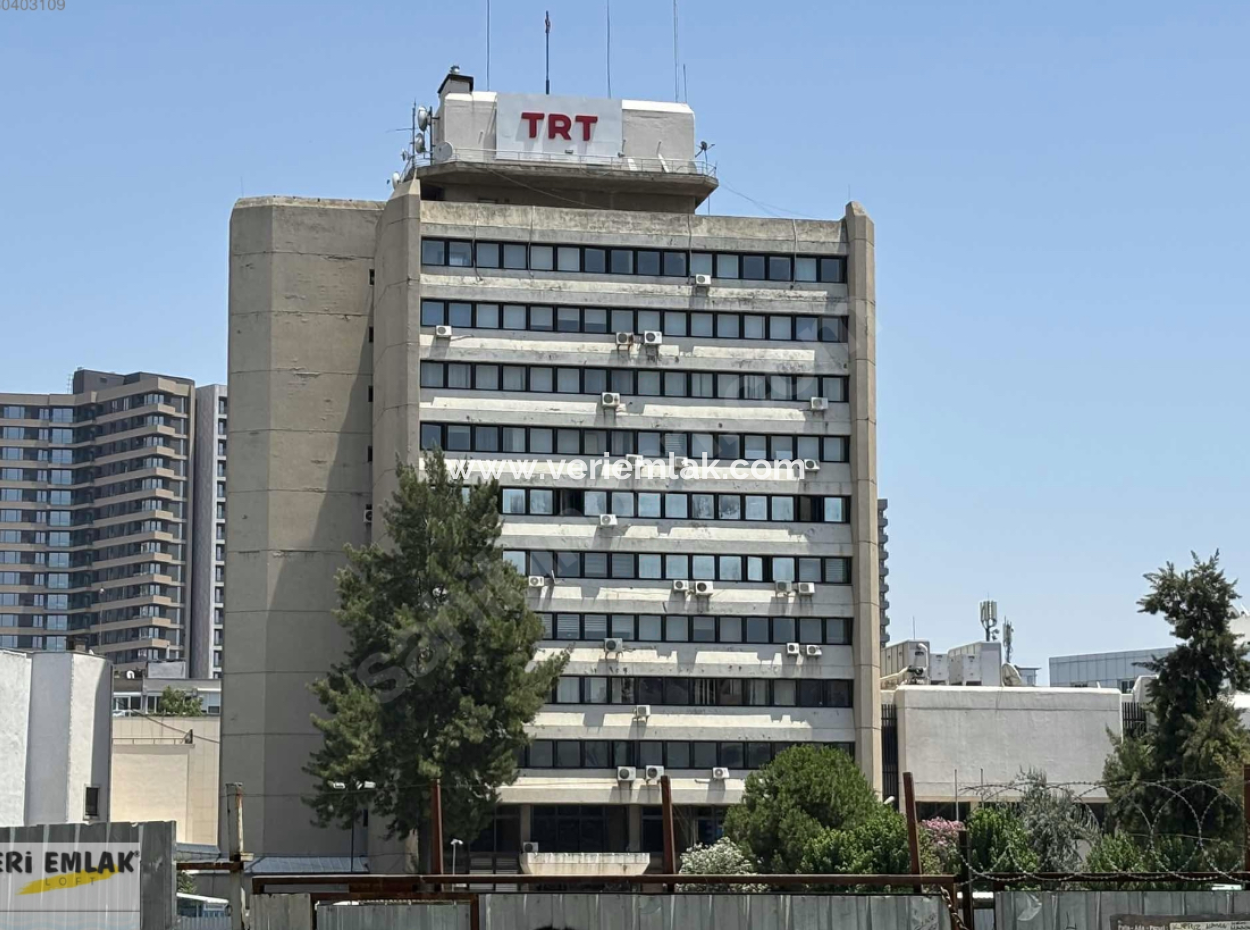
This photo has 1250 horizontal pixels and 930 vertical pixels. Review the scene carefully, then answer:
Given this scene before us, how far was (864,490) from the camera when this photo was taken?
88750 mm

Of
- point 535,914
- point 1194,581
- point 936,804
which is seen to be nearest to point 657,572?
point 936,804

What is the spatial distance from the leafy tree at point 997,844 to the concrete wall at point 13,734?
2960 cm

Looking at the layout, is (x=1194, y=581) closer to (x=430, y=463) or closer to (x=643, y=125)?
(x=430, y=463)

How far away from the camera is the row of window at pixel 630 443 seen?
86312mm

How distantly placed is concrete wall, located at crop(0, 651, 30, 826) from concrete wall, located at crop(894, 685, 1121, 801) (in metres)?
42.6

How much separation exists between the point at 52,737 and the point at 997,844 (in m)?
31.4

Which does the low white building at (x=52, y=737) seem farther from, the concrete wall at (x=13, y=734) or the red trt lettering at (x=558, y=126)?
the red trt lettering at (x=558, y=126)

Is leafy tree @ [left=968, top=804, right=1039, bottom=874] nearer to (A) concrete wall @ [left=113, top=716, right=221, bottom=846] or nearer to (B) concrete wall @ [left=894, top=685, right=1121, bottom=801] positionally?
(B) concrete wall @ [left=894, top=685, right=1121, bottom=801]

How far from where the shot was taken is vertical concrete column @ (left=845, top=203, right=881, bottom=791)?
8738cm

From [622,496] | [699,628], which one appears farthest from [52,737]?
[699,628]

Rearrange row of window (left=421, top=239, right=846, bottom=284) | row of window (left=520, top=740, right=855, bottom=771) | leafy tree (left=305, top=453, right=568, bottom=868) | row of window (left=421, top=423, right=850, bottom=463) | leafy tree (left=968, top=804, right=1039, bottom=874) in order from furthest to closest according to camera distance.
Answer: row of window (left=421, top=239, right=846, bottom=284)
row of window (left=421, top=423, right=850, bottom=463)
row of window (left=520, top=740, right=855, bottom=771)
leafy tree (left=305, top=453, right=568, bottom=868)
leafy tree (left=968, top=804, right=1039, bottom=874)

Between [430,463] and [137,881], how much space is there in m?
52.3

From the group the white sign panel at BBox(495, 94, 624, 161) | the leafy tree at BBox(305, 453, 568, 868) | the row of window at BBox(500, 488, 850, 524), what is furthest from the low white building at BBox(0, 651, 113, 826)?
the white sign panel at BBox(495, 94, 624, 161)

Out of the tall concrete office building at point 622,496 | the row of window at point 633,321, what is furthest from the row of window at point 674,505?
the row of window at point 633,321
